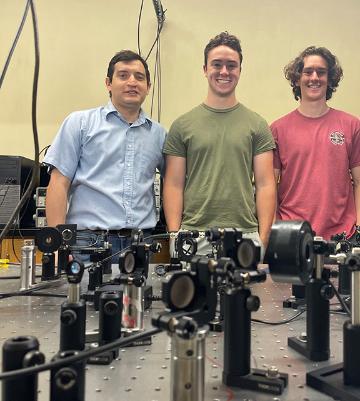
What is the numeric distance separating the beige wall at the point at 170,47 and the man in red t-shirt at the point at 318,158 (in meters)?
1.05

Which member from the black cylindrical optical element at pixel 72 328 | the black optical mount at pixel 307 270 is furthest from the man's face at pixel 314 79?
the black cylindrical optical element at pixel 72 328

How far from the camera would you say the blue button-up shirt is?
176 cm

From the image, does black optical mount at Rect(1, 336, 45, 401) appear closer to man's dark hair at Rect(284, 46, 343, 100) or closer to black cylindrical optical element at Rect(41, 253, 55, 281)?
black cylindrical optical element at Rect(41, 253, 55, 281)

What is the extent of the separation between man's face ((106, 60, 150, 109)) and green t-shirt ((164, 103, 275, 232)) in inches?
8.5

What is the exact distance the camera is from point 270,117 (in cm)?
311

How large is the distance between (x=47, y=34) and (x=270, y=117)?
171cm

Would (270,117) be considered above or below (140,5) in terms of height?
below

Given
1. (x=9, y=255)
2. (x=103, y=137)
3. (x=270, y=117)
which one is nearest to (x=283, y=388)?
(x=103, y=137)

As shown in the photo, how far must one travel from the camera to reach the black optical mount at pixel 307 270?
58 centimetres

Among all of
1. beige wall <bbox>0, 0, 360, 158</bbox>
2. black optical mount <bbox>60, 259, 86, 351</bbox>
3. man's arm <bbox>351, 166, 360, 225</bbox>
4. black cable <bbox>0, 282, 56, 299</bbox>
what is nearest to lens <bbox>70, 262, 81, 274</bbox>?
black optical mount <bbox>60, 259, 86, 351</bbox>

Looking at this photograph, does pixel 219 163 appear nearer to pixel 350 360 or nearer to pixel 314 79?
pixel 314 79

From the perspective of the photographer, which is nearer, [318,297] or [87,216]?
[318,297]

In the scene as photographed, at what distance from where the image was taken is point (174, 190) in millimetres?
1867

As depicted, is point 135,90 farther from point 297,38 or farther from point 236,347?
point 297,38
